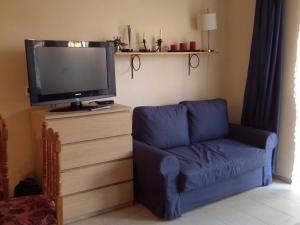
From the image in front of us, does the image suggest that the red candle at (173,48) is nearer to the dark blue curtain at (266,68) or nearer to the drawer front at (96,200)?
the dark blue curtain at (266,68)

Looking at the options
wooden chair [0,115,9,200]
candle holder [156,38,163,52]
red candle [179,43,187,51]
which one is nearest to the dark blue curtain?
red candle [179,43,187,51]

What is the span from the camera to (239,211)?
2.74 metres

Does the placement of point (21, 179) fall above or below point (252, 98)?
below

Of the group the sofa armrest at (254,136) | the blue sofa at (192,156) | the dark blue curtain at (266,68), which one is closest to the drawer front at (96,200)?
the blue sofa at (192,156)

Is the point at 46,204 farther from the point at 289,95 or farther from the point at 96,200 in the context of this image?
the point at 289,95

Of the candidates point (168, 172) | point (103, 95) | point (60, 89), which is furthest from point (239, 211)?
point (60, 89)

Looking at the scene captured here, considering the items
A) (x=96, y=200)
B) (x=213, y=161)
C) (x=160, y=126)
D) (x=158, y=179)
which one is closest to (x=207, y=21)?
(x=160, y=126)

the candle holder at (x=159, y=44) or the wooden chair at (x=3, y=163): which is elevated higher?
the candle holder at (x=159, y=44)

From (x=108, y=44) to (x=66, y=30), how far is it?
1.47 feet

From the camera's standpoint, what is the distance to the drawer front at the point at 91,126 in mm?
2365

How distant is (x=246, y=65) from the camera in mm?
3789

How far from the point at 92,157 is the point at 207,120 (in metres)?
1.52

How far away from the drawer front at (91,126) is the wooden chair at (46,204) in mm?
378

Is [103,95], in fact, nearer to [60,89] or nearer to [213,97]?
[60,89]
